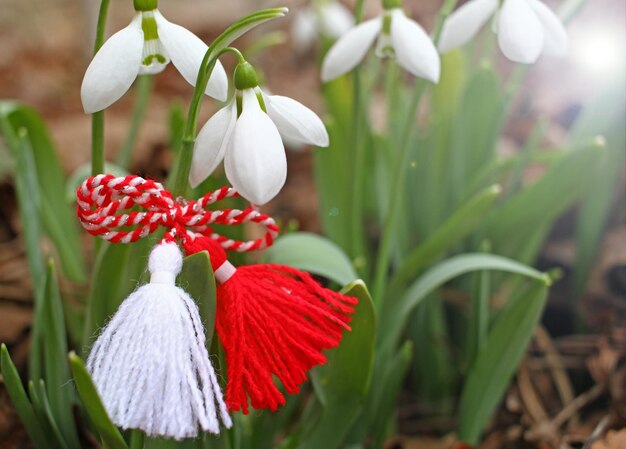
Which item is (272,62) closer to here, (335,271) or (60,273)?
(60,273)

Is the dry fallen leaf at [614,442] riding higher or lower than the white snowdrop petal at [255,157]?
lower

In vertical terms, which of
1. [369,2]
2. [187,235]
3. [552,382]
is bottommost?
[552,382]

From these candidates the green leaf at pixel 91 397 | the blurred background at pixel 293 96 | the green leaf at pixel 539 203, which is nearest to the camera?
the green leaf at pixel 91 397

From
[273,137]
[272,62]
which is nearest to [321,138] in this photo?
[273,137]

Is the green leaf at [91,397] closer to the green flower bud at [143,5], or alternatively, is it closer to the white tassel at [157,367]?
the white tassel at [157,367]

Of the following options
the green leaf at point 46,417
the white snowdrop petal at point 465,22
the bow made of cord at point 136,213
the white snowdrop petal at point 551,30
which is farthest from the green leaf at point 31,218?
the white snowdrop petal at point 551,30

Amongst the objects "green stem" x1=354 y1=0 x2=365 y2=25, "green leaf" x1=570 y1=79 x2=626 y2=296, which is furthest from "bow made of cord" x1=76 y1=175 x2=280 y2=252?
"green leaf" x1=570 y1=79 x2=626 y2=296
